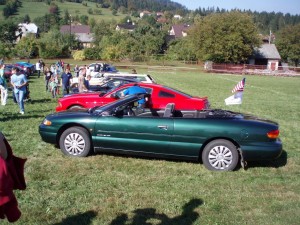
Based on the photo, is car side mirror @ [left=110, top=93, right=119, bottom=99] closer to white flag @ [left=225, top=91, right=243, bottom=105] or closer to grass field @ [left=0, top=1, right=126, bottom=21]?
white flag @ [left=225, top=91, right=243, bottom=105]

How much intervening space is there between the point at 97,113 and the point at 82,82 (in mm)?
7636

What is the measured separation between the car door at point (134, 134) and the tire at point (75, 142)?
23 cm

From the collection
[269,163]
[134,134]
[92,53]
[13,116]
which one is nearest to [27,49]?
[92,53]

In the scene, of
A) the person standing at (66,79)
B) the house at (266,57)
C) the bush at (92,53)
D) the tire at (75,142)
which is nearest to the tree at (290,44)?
the house at (266,57)

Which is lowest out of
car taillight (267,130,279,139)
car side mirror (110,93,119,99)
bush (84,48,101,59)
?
car taillight (267,130,279,139)

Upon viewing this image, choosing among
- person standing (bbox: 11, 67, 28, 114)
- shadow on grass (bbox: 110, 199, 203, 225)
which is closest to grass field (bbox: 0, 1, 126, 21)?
person standing (bbox: 11, 67, 28, 114)

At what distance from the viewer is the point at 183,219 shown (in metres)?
5.00

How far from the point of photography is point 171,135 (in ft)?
23.1

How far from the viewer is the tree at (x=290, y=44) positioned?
77.9 metres

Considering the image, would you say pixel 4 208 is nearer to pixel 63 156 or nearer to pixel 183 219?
pixel 183 219

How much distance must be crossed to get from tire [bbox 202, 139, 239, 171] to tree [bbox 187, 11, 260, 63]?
5302 centimetres

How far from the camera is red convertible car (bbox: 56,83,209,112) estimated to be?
36.5 feet

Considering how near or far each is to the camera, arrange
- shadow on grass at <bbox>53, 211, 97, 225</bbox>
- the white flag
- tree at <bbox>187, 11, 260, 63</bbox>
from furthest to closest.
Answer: tree at <bbox>187, 11, 260, 63</bbox> < the white flag < shadow on grass at <bbox>53, 211, 97, 225</bbox>

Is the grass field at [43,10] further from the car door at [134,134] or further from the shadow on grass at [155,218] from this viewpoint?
the shadow on grass at [155,218]
